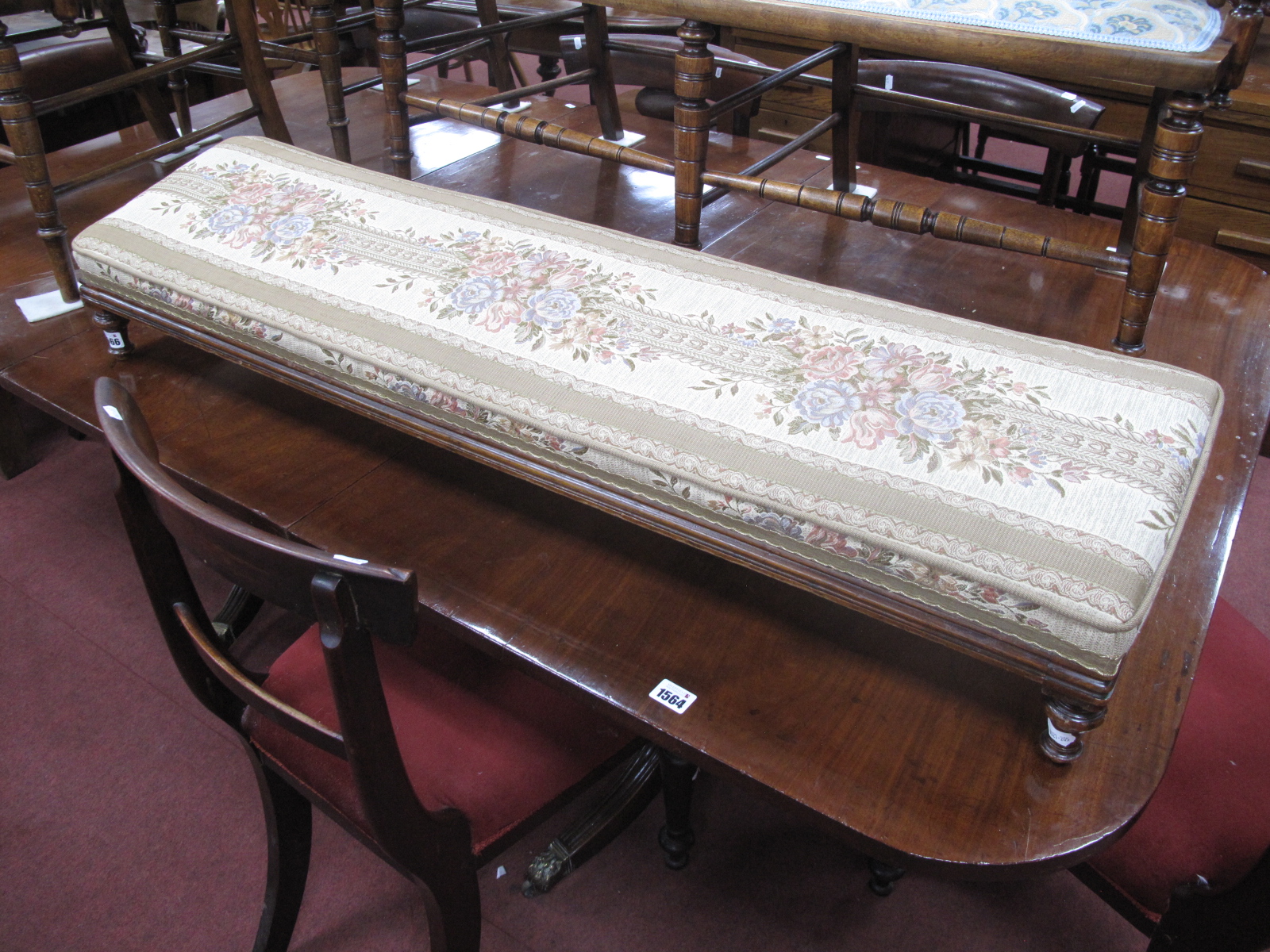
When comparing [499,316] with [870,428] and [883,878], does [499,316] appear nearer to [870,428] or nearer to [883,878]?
[870,428]

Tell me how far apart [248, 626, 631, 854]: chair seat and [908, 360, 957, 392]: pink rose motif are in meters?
0.58

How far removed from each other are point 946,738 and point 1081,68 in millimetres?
1014

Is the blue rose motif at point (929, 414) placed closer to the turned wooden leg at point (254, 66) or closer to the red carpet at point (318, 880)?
the red carpet at point (318, 880)

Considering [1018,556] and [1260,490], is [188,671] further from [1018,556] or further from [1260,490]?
[1260,490]

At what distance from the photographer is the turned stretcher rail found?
1603 millimetres

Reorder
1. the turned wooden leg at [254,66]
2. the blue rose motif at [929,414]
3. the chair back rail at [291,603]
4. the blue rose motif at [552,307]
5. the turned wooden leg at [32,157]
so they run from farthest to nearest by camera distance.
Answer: the turned wooden leg at [254,66] < the turned wooden leg at [32,157] < the blue rose motif at [552,307] < the blue rose motif at [929,414] < the chair back rail at [291,603]

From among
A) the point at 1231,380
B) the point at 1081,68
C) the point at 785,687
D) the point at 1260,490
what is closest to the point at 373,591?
the point at 785,687

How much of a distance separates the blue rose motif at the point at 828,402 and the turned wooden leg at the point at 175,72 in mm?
2294

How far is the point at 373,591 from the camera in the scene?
742mm

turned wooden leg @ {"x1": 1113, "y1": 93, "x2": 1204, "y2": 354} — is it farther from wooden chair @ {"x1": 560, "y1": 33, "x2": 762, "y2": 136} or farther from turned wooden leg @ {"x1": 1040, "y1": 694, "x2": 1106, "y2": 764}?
wooden chair @ {"x1": 560, "y1": 33, "x2": 762, "y2": 136}

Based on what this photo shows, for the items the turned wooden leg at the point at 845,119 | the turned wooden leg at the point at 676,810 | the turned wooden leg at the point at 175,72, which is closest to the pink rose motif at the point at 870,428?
the turned wooden leg at the point at 676,810

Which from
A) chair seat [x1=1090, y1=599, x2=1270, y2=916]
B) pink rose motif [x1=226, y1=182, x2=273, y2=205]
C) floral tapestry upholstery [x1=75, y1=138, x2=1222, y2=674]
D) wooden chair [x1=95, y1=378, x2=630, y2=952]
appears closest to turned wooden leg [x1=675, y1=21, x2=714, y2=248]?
floral tapestry upholstery [x1=75, y1=138, x2=1222, y2=674]

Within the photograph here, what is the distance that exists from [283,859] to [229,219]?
1012 millimetres

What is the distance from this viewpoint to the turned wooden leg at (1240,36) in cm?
130
